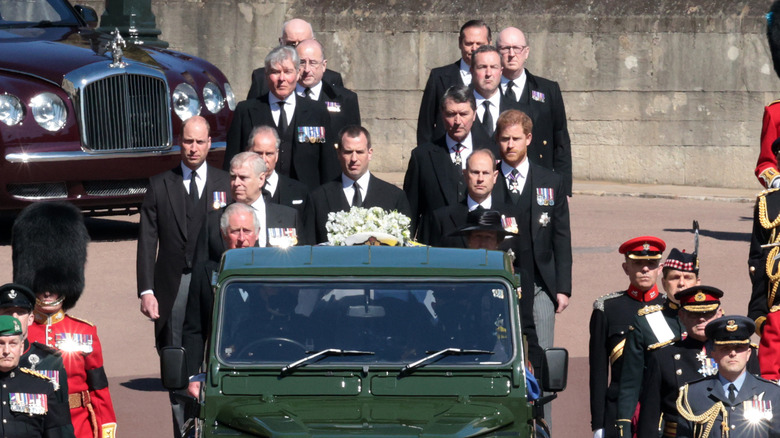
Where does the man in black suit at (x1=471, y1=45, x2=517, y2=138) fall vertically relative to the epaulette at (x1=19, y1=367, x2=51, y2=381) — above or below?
above

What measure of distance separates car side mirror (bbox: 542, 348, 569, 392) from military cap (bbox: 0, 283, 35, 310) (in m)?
2.31

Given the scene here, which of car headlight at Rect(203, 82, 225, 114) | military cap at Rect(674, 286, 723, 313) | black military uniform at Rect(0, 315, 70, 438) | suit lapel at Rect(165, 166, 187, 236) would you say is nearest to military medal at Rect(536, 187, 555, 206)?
suit lapel at Rect(165, 166, 187, 236)

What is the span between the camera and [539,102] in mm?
12531

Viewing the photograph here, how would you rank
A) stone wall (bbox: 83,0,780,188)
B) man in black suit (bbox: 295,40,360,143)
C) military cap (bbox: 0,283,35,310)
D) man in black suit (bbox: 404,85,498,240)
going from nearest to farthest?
military cap (bbox: 0,283,35,310)
man in black suit (bbox: 404,85,498,240)
man in black suit (bbox: 295,40,360,143)
stone wall (bbox: 83,0,780,188)

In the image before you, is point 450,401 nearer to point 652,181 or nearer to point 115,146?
point 115,146

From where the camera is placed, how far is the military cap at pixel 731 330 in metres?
7.06

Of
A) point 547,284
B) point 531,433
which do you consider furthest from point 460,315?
point 547,284

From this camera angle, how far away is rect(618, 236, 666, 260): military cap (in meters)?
9.01

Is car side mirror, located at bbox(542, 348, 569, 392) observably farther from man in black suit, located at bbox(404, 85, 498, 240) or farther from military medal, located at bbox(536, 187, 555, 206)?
man in black suit, located at bbox(404, 85, 498, 240)

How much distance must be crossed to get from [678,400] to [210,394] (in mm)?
1975

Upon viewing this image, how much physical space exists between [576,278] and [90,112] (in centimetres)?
459

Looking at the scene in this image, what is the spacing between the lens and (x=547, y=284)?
1047 cm

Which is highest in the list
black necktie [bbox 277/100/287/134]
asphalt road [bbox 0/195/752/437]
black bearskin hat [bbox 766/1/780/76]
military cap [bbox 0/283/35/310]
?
black bearskin hat [bbox 766/1/780/76]

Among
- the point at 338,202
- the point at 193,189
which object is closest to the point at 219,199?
the point at 193,189
